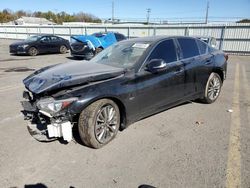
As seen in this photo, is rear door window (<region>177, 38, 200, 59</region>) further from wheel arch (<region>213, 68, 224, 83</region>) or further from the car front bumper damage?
the car front bumper damage

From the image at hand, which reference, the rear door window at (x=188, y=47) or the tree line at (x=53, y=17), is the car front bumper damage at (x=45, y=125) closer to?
the rear door window at (x=188, y=47)

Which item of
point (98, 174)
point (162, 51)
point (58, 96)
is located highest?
point (162, 51)

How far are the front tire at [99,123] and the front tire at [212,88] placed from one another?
279 centimetres

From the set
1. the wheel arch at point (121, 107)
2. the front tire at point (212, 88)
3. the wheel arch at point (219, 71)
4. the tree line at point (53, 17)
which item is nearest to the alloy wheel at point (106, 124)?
the wheel arch at point (121, 107)

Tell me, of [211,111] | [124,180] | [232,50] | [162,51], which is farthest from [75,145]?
[232,50]

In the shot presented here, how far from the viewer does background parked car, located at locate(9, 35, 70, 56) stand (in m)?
15.6

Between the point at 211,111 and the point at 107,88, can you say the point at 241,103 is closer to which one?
the point at 211,111

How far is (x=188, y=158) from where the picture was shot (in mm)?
3363

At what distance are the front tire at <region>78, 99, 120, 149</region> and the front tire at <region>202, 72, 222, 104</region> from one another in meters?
2.79

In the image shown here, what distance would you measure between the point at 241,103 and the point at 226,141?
243 centimetres

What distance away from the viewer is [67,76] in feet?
11.8

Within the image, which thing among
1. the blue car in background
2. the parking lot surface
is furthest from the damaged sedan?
the blue car in background

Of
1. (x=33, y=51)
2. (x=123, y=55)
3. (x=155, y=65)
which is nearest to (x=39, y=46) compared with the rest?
(x=33, y=51)

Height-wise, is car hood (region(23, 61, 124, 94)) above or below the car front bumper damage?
above
